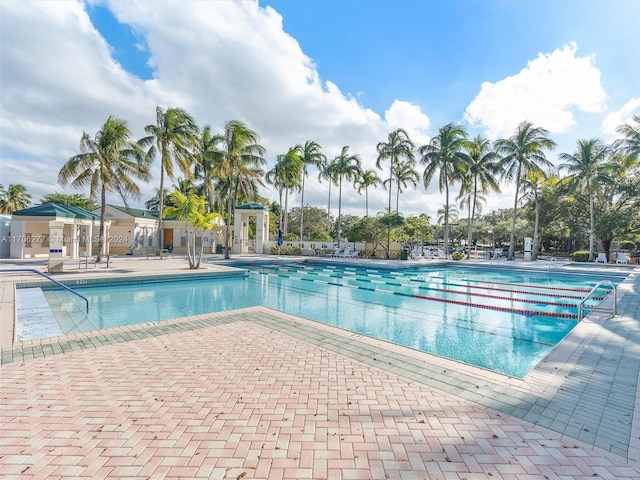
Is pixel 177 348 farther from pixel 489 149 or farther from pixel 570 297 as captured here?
pixel 489 149

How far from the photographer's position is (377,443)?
235 cm

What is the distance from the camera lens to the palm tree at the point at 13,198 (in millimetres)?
31600

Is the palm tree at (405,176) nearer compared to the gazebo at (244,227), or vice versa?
the gazebo at (244,227)

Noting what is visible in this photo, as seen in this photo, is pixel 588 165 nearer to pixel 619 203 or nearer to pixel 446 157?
pixel 619 203

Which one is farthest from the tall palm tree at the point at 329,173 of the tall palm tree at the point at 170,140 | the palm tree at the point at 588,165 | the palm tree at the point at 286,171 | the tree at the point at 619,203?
the tree at the point at 619,203

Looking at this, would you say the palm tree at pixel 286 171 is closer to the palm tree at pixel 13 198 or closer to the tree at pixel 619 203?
the tree at pixel 619 203

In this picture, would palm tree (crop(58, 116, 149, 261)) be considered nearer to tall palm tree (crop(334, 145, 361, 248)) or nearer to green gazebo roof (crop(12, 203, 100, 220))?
green gazebo roof (crop(12, 203, 100, 220))

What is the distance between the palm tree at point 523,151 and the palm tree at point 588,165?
4.37 feet

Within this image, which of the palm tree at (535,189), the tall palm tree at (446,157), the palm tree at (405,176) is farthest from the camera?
the palm tree at (405,176)

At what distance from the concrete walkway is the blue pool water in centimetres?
159

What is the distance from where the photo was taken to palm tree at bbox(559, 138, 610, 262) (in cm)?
2067

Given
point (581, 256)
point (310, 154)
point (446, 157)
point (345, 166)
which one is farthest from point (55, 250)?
point (581, 256)

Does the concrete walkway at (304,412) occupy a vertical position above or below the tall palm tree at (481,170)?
below

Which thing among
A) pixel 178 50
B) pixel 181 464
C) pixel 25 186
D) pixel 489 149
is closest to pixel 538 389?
pixel 181 464
